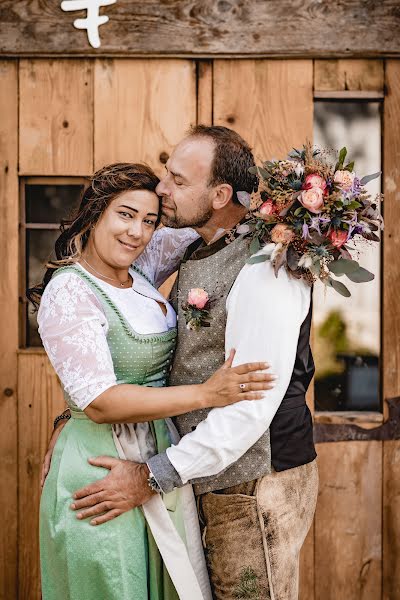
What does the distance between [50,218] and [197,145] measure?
1.12 meters

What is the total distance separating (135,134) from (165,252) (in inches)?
28.8

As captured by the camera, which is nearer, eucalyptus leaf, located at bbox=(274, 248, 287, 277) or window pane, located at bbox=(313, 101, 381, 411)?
eucalyptus leaf, located at bbox=(274, 248, 287, 277)

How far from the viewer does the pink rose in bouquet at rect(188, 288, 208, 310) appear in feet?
7.46

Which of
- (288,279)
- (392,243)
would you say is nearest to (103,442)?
(288,279)

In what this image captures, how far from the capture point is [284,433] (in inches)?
91.4

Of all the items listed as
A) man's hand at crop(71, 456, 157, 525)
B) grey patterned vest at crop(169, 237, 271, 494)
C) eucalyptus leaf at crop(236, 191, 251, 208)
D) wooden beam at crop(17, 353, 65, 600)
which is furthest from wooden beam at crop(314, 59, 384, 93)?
man's hand at crop(71, 456, 157, 525)

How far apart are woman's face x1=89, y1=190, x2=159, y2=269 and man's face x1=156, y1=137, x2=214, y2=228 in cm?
6

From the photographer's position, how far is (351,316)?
134 inches

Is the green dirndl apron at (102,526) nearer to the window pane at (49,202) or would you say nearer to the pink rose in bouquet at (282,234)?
the pink rose in bouquet at (282,234)

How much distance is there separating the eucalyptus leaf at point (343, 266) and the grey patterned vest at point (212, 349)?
28 centimetres

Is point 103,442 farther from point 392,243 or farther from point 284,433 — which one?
point 392,243

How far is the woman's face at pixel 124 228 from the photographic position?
2.41m

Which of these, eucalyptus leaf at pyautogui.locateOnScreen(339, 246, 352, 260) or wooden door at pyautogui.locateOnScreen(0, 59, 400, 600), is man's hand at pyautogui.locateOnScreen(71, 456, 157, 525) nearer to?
eucalyptus leaf at pyautogui.locateOnScreen(339, 246, 352, 260)

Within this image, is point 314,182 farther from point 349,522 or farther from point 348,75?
point 349,522
